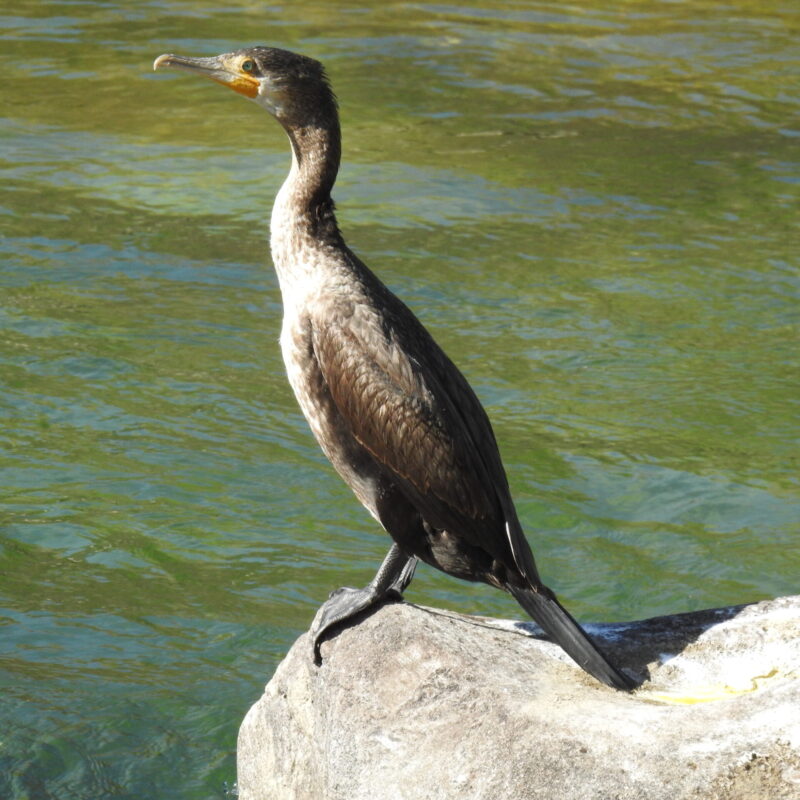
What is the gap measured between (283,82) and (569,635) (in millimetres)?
1982

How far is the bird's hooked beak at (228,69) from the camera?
4797 millimetres

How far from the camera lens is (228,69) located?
15.9 ft

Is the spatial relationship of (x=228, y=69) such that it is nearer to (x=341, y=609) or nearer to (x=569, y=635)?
(x=341, y=609)

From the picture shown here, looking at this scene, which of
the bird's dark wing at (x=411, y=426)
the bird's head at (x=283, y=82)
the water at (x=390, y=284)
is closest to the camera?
the bird's dark wing at (x=411, y=426)

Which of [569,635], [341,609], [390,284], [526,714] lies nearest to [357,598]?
[341,609]

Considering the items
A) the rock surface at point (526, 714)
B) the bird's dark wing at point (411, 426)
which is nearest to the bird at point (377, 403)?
the bird's dark wing at point (411, 426)

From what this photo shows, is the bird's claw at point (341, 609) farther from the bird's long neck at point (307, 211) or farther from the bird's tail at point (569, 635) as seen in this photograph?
the bird's long neck at point (307, 211)

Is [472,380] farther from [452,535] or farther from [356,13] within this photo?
[356,13]

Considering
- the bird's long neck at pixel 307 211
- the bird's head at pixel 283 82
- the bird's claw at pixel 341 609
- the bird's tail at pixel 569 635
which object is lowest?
the bird's claw at pixel 341 609

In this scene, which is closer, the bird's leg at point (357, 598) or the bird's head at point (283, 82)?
the bird's leg at point (357, 598)

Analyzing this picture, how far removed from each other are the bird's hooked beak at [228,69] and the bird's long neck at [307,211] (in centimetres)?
22

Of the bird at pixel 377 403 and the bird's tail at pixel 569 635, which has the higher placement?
the bird at pixel 377 403

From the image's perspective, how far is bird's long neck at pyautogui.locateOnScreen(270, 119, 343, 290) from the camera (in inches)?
182

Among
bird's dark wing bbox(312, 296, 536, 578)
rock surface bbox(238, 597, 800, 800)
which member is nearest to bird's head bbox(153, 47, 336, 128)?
bird's dark wing bbox(312, 296, 536, 578)
